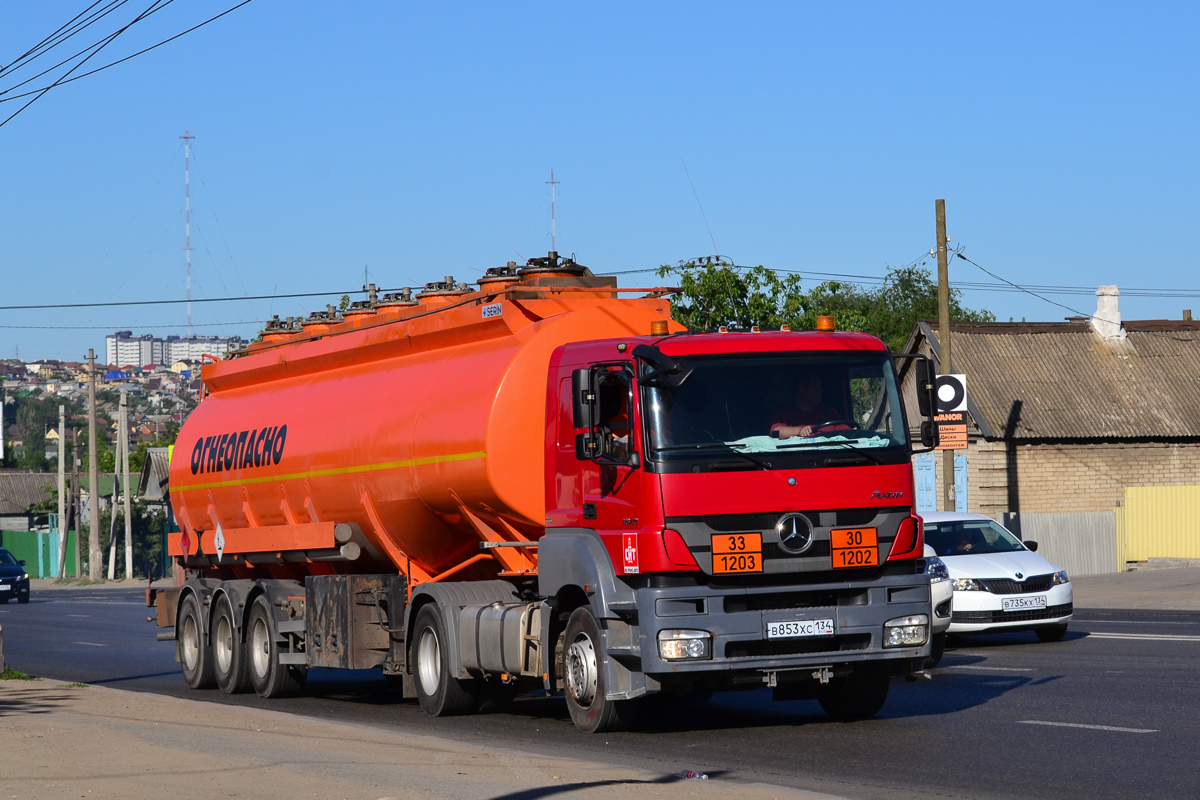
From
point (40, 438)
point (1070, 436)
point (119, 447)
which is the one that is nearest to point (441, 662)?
point (1070, 436)

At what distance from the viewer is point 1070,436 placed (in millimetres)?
40031

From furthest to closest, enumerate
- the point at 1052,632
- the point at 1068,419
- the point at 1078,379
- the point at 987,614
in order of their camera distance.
→ the point at 1078,379
the point at 1068,419
the point at 1052,632
the point at 987,614

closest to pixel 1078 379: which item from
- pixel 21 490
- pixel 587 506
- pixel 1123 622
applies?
pixel 1123 622

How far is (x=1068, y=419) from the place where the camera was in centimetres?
4047

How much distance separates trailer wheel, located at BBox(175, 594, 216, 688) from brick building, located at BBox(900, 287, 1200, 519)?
76.6 ft

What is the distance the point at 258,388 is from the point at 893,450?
9.39 meters

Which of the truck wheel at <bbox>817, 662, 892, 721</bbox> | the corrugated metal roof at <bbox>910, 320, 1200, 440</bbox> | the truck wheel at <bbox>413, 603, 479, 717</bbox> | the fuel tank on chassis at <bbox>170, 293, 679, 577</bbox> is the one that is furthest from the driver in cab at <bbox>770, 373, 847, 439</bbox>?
the corrugated metal roof at <bbox>910, 320, 1200, 440</bbox>

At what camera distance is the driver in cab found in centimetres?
1159

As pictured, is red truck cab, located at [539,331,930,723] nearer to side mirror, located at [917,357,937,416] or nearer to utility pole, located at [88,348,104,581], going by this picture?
side mirror, located at [917,357,937,416]

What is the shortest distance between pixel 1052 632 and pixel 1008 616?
0.97 m

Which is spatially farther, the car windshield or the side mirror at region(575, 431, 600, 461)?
the car windshield

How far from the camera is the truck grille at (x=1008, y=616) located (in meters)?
19.6

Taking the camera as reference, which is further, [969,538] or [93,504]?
[93,504]

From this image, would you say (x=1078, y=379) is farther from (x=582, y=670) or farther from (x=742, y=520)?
(x=742, y=520)
